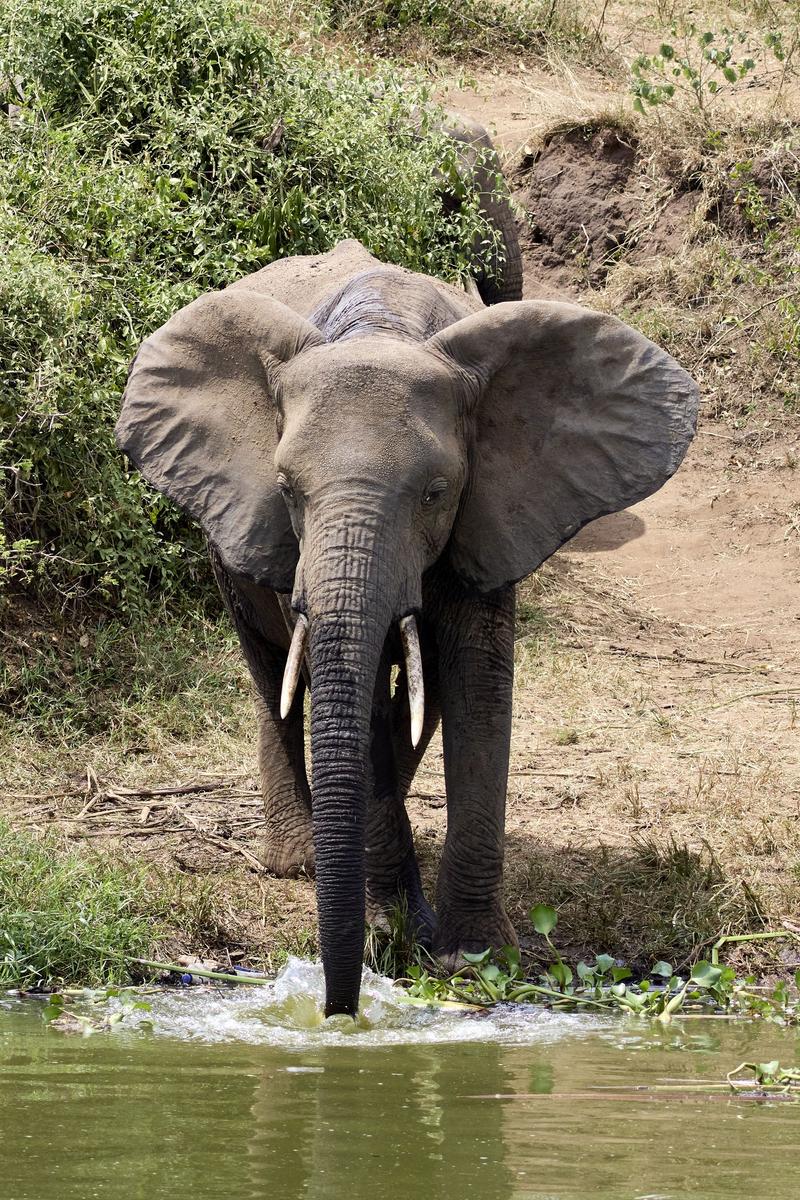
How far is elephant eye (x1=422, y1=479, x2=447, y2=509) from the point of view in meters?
4.70

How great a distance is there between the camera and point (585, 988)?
5094 mm

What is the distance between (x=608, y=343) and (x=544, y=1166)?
277 centimetres

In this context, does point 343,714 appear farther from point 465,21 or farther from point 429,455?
point 465,21

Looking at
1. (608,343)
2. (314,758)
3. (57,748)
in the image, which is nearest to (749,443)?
(57,748)

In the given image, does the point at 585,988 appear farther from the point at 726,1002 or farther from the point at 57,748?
the point at 57,748

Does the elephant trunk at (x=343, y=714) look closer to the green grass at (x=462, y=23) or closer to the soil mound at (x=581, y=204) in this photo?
the soil mound at (x=581, y=204)

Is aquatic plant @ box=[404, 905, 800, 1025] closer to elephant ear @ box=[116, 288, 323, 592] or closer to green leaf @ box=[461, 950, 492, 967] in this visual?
green leaf @ box=[461, 950, 492, 967]

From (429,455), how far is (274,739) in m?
2.07

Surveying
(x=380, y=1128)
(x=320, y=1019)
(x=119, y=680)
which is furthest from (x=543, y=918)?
(x=119, y=680)

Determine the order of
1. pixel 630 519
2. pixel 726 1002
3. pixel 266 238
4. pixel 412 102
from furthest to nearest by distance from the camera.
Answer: pixel 630 519 < pixel 412 102 < pixel 266 238 < pixel 726 1002

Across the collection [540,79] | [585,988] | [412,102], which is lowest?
[585,988]

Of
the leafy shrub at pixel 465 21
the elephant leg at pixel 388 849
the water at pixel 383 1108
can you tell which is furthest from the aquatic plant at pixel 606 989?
the leafy shrub at pixel 465 21

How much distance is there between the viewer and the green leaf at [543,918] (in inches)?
206

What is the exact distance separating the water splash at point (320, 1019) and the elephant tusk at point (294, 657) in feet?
2.59
